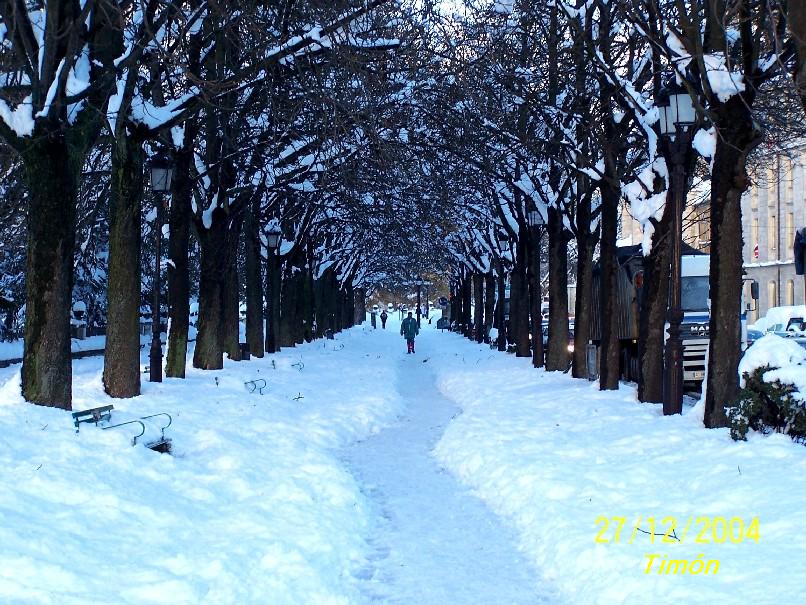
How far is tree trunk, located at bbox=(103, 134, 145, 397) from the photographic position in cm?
1441

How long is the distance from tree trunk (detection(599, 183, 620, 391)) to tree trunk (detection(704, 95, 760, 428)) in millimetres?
5774

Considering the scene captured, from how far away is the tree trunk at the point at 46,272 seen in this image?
36.1 ft

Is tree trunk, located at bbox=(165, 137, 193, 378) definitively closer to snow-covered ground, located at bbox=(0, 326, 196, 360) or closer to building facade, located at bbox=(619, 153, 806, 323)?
snow-covered ground, located at bbox=(0, 326, 196, 360)

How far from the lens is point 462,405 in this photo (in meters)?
19.8

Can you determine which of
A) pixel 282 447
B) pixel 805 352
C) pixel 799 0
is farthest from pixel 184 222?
pixel 799 0

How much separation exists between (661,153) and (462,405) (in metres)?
7.45

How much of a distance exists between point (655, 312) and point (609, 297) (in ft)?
8.78

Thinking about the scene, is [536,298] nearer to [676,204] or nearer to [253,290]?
[253,290]

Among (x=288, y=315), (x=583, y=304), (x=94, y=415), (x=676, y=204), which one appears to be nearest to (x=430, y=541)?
(x=94, y=415)

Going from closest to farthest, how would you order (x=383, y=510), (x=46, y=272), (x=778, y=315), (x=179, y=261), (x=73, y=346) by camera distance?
(x=383, y=510), (x=46, y=272), (x=179, y=261), (x=73, y=346), (x=778, y=315)

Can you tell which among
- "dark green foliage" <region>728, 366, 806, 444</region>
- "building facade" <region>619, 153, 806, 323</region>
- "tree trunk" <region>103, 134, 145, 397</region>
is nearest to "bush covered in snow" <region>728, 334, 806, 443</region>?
"dark green foliage" <region>728, 366, 806, 444</region>

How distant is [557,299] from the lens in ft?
83.2

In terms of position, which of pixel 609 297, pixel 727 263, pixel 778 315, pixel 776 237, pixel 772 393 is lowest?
pixel 772 393

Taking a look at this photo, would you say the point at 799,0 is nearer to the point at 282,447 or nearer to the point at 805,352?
the point at 805,352
